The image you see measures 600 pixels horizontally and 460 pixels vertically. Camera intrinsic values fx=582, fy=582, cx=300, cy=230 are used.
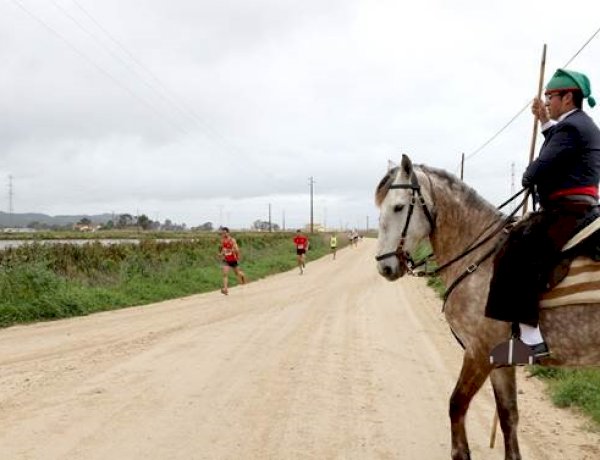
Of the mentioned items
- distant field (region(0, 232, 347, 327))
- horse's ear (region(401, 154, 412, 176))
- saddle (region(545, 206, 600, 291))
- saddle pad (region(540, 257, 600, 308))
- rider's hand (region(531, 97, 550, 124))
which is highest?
rider's hand (region(531, 97, 550, 124))

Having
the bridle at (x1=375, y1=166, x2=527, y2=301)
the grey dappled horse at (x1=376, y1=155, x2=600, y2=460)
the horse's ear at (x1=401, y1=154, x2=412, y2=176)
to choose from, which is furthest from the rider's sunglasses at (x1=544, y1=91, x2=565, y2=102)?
the horse's ear at (x1=401, y1=154, x2=412, y2=176)

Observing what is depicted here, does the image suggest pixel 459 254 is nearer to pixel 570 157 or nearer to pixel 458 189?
pixel 458 189

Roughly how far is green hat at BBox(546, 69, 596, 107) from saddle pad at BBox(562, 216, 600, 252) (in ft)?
3.11

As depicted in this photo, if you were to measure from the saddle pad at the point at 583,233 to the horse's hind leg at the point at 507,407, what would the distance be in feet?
4.07

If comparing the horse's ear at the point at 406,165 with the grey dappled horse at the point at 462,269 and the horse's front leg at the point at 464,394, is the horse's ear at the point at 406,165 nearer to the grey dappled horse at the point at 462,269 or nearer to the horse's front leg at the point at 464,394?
the grey dappled horse at the point at 462,269

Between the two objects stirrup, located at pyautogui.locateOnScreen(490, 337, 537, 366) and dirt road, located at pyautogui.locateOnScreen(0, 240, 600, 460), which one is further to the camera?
dirt road, located at pyautogui.locateOnScreen(0, 240, 600, 460)

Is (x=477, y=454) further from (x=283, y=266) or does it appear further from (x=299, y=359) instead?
(x=283, y=266)

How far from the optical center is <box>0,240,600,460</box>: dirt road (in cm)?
551

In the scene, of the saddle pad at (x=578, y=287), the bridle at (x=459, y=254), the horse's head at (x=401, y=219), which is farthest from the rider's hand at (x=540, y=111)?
the saddle pad at (x=578, y=287)

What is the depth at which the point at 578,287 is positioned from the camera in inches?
164

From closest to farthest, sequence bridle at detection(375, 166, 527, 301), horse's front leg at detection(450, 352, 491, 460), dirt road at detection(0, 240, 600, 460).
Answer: horse's front leg at detection(450, 352, 491, 460) → bridle at detection(375, 166, 527, 301) → dirt road at detection(0, 240, 600, 460)

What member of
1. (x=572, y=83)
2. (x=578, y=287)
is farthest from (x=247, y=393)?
(x=572, y=83)

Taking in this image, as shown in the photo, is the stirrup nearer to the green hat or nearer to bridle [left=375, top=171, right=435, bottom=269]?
bridle [left=375, top=171, right=435, bottom=269]

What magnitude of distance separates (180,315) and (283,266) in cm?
1742
